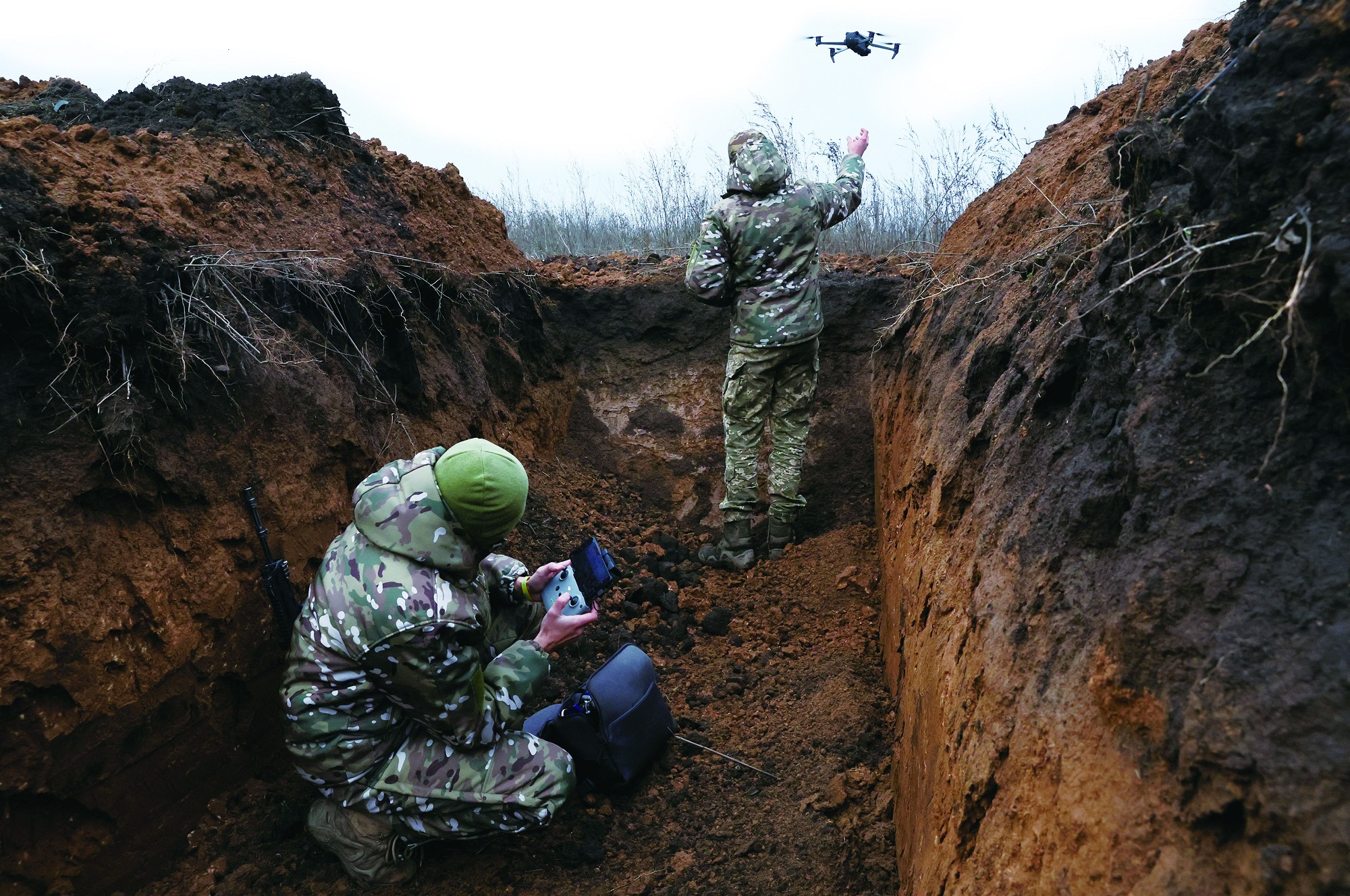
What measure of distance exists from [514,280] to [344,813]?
407 cm

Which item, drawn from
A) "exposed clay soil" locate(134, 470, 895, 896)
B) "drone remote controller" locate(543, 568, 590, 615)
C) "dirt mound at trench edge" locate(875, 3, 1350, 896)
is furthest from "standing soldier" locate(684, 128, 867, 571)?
"dirt mound at trench edge" locate(875, 3, 1350, 896)

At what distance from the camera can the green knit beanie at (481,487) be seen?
2.40m

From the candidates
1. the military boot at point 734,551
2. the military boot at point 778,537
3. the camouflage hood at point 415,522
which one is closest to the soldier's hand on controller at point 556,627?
the camouflage hood at point 415,522

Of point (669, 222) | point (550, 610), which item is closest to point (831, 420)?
point (550, 610)

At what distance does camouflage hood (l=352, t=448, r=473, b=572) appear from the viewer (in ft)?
7.97

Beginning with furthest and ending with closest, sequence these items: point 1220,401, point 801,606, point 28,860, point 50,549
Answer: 1. point 801,606
2. point 50,549
3. point 28,860
4. point 1220,401

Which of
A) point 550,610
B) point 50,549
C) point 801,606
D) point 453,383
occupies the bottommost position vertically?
point 801,606

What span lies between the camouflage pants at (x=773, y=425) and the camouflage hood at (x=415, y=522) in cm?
281

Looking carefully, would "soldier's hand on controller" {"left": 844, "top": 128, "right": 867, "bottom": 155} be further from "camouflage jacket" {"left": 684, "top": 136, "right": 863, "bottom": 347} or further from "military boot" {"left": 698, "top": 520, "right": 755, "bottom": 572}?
"military boot" {"left": 698, "top": 520, "right": 755, "bottom": 572}

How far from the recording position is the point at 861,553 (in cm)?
489

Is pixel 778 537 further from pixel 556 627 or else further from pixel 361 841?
pixel 361 841

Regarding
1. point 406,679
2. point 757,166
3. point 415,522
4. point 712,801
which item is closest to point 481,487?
point 415,522

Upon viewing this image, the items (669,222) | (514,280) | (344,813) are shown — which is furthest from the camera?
(669,222)

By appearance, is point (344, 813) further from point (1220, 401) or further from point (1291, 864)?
point (1220, 401)
